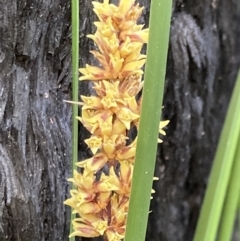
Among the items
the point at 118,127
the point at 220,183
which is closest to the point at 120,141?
the point at 118,127

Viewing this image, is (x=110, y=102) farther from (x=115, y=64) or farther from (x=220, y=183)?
(x=220, y=183)

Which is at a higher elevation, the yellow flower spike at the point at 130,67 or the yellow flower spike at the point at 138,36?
the yellow flower spike at the point at 138,36

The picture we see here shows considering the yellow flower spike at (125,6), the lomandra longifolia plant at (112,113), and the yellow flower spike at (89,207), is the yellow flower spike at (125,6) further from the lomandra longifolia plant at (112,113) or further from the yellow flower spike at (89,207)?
the yellow flower spike at (89,207)

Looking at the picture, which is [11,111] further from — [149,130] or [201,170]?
[201,170]

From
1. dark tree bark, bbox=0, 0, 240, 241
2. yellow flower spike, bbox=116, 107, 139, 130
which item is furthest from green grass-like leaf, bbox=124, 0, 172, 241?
dark tree bark, bbox=0, 0, 240, 241

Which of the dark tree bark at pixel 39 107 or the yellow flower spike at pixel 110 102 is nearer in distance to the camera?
the yellow flower spike at pixel 110 102

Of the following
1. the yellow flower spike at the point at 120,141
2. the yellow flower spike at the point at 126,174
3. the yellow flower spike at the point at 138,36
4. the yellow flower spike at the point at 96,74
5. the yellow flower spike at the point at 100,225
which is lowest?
the yellow flower spike at the point at 100,225

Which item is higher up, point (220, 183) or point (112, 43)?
point (112, 43)

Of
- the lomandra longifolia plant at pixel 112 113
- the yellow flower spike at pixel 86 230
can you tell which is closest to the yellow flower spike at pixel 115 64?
the lomandra longifolia plant at pixel 112 113
